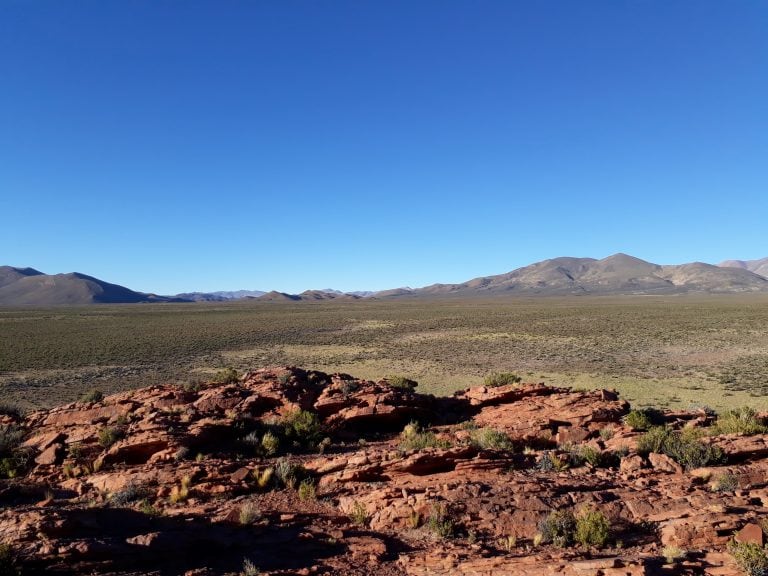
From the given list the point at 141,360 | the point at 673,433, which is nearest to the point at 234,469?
the point at 673,433

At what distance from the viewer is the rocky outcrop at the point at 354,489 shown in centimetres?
609

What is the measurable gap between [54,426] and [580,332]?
157 ft

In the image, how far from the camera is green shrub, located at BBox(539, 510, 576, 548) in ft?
21.3

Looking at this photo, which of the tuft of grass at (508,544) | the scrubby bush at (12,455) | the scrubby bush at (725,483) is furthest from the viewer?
the scrubby bush at (12,455)

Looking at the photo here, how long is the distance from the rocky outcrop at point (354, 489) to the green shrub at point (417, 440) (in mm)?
56

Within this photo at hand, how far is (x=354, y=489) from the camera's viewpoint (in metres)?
8.53

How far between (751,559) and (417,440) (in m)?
6.66

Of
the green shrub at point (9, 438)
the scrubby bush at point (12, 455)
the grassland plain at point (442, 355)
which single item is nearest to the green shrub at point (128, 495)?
the scrubby bush at point (12, 455)

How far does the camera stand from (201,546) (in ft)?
21.4

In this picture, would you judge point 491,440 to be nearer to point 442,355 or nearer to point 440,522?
point 440,522

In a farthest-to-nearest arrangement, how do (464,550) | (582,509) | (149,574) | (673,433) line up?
(673,433), (582,509), (464,550), (149,574)

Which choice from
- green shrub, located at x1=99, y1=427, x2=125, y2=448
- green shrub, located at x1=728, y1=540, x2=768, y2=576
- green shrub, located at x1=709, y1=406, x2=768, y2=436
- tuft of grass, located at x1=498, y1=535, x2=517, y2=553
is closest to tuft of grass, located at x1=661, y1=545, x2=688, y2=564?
green shrub, located at x1=728, y1=540, x2=768, y2=576

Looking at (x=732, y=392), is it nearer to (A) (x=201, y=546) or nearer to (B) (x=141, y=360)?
(A) (x=201, y=546)

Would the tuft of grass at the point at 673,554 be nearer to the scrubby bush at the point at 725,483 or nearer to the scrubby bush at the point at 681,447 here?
the scrubby bush at the point at 725,483
